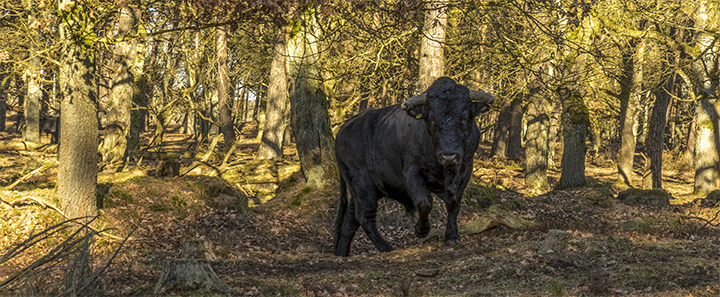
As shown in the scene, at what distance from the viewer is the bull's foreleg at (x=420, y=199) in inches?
303

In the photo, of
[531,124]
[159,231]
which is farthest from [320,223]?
[531,124]

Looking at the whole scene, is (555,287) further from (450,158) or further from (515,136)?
(515,136)

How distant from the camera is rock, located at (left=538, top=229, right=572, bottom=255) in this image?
727 centimetres

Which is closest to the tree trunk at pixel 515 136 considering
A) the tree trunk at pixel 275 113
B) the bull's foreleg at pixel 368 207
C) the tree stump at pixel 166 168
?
the tree trunk at pixel 275 113

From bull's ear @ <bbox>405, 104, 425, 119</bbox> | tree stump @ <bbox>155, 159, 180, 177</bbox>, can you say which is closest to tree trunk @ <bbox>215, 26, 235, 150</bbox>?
tree stump @ <bbox>155, 159, 180, 177</bbox>

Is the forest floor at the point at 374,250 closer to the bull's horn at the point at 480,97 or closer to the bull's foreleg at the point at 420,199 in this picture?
the bull's foreleg at the point at 420,199

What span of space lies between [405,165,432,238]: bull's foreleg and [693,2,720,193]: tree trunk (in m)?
15.2

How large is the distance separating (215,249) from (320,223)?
3.62 meters

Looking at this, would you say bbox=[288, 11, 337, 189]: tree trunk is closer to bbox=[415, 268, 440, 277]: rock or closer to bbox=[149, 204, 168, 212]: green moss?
bbox=[149, 204, 168, 212]: green moss

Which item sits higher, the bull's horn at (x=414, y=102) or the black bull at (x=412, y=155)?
the bull's horn at (x=414, y=102)

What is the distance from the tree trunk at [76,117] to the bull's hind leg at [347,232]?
14.4 feet

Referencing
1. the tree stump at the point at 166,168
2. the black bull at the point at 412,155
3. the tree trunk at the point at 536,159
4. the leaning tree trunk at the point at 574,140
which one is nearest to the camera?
the black bull at the point at 412,155

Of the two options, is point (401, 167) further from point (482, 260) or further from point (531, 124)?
→ point (531, 124)

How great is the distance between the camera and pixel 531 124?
2386 cm
